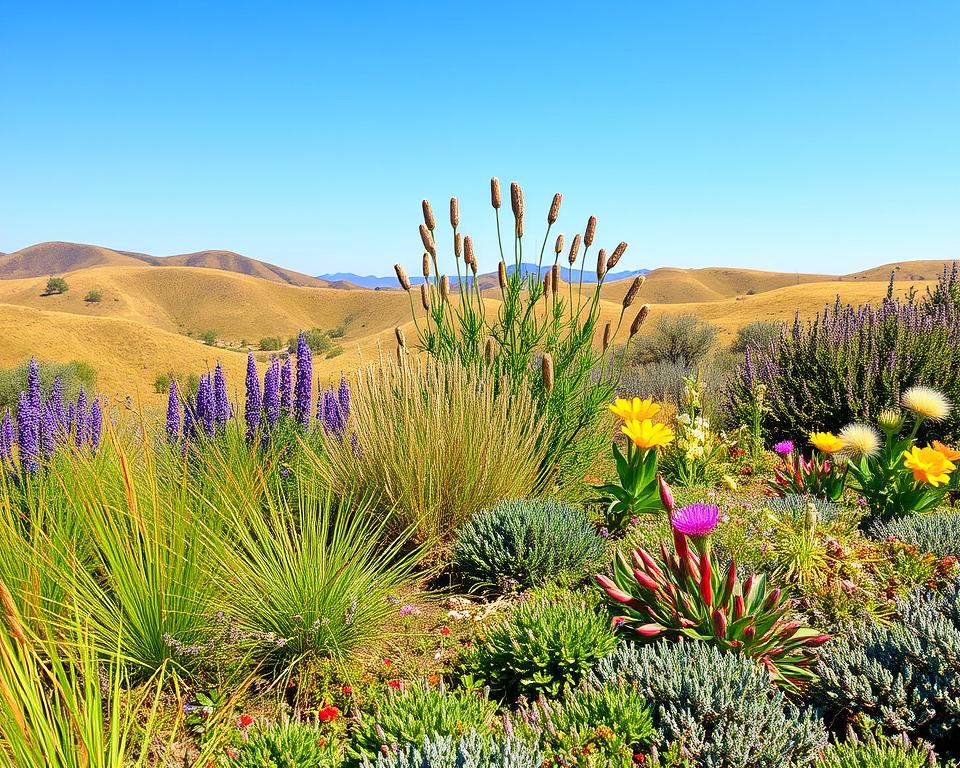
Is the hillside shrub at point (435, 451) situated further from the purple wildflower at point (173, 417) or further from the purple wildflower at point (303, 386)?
the purple wildflower at point (173, 417)

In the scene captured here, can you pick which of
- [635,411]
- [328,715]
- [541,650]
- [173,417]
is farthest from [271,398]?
[541,650]

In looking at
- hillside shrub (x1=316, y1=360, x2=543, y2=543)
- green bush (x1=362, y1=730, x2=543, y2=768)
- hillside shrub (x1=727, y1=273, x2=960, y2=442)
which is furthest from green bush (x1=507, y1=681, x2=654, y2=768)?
hillside shrub (x1=727, y1=273, x2=960, y2=442)

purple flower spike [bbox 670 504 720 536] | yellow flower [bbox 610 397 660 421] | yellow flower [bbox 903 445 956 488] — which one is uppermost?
yellow flower [bbox 610 397 660 421]

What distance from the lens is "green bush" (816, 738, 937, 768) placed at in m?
1.90

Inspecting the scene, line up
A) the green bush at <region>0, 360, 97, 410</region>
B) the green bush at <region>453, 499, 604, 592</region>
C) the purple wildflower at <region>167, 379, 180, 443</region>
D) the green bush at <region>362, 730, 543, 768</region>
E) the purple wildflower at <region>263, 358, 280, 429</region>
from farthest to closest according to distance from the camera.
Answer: the green bush at <region>0, 360, 97, 410</region> < the purple wildflower at <region>263, 358, 280, 429</region> < the purple wildflower at <region>167, 379, 180, 443</region> < the green bush at <region>453, 499, 604, 592</region> < the green bush at <region>362, 730, 543, 768</region>

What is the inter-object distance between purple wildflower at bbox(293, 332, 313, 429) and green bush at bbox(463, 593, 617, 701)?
279 cm

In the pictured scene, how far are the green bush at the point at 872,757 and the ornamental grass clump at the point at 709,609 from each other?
0.47 m

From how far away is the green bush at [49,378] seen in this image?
15.1m

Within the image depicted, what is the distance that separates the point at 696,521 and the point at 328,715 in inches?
62.7

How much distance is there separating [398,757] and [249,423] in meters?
3.59

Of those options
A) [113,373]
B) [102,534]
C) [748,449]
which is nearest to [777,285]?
[113,373]

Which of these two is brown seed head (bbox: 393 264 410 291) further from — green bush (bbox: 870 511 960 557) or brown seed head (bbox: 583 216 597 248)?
green bush (bbox: 870 511 960 557)

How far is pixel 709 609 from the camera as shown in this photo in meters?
2.63

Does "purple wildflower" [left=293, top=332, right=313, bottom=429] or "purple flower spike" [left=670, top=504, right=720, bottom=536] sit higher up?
"purple wildflower" [left=293, top=332, right=313, bottom=429]
